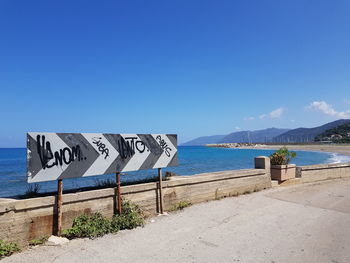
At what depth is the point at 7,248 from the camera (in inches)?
149

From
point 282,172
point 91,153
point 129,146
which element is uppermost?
point 129,146

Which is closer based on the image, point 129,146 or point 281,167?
point 129,146

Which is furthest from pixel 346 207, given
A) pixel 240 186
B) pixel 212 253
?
pixel 212 253

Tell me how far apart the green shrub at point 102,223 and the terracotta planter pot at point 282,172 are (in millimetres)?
6979

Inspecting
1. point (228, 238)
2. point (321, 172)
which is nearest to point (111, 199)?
point (228, 238)

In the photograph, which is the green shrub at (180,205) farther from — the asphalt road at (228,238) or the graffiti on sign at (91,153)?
the graffiti on sign at (91,153)

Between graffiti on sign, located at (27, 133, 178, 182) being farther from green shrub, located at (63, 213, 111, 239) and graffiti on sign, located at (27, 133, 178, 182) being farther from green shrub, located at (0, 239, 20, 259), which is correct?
green shrub, located at (0, 239, 20, 259)

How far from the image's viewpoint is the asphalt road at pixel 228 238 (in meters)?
3.83

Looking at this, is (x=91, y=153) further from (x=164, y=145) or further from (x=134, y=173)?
(x=134, y=173)

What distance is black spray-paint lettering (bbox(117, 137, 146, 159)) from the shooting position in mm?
5659

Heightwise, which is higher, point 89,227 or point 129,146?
point 129,146

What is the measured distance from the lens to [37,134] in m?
4.38

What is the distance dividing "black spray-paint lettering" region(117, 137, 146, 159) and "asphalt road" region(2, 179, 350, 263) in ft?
5.63

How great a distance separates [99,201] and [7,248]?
5.62 ft
